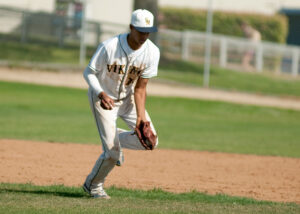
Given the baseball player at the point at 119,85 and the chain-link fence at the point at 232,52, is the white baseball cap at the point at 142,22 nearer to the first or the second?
the baseball player at the point at 119,85

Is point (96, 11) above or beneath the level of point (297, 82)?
above

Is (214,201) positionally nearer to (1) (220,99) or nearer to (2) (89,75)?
(2) (89,75)

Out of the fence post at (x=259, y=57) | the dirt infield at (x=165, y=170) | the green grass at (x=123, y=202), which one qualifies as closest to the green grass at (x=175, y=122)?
the dirt infield at (x=165, y=170)

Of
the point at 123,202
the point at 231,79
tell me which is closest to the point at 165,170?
the point at 123,202

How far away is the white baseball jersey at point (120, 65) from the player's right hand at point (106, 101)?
0.21 ft

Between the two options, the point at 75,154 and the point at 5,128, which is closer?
the point at 75,154

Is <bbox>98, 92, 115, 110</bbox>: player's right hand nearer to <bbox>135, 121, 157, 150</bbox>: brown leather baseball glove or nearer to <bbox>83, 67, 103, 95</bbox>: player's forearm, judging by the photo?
<bbox>83, 67, 103, 95</bbox>: player's forearm

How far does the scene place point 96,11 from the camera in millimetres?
36125

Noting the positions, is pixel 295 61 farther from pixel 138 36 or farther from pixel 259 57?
A: pixel 138 36

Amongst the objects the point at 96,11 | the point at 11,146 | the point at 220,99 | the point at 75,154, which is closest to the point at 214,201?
the point at 75,154

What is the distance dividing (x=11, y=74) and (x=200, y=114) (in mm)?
8007

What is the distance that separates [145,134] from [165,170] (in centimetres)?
328

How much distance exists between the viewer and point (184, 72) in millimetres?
31375

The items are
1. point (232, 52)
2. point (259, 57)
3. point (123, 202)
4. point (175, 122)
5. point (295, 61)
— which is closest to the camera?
point (123, 202)
